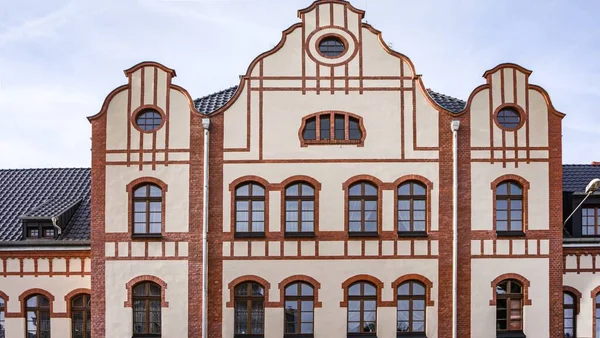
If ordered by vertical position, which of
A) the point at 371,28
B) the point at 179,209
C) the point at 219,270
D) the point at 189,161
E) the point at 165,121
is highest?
the point at 371,28

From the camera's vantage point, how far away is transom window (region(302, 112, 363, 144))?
21.6 meters

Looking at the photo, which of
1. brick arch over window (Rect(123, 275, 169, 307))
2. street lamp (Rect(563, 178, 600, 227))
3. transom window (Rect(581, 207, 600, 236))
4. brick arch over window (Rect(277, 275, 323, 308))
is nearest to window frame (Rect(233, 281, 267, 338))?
brick arch over window (Rect(277, 275, 323, 308))

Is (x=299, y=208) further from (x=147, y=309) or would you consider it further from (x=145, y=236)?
(x=147, y=309)

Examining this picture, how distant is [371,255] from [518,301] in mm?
5326

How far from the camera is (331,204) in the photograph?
21438 millimetres

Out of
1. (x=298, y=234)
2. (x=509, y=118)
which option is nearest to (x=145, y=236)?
(x=298, y=234)

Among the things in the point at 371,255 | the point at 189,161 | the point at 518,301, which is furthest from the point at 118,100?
the point at 518,301

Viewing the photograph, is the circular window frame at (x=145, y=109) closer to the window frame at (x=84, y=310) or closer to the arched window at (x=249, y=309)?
the arched window at (x=249, y=309)

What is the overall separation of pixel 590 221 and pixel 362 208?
8.69 metres

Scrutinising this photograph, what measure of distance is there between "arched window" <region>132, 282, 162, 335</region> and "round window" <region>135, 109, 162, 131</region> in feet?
17.9

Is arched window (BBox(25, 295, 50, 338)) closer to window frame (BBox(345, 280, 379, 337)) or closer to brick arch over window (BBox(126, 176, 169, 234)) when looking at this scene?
brick arch over window (BBox(126, 176, 169, 234))

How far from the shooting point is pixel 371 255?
2127 centimetres

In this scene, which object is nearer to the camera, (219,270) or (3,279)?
(219,270)

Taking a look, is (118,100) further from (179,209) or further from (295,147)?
(295,147)
